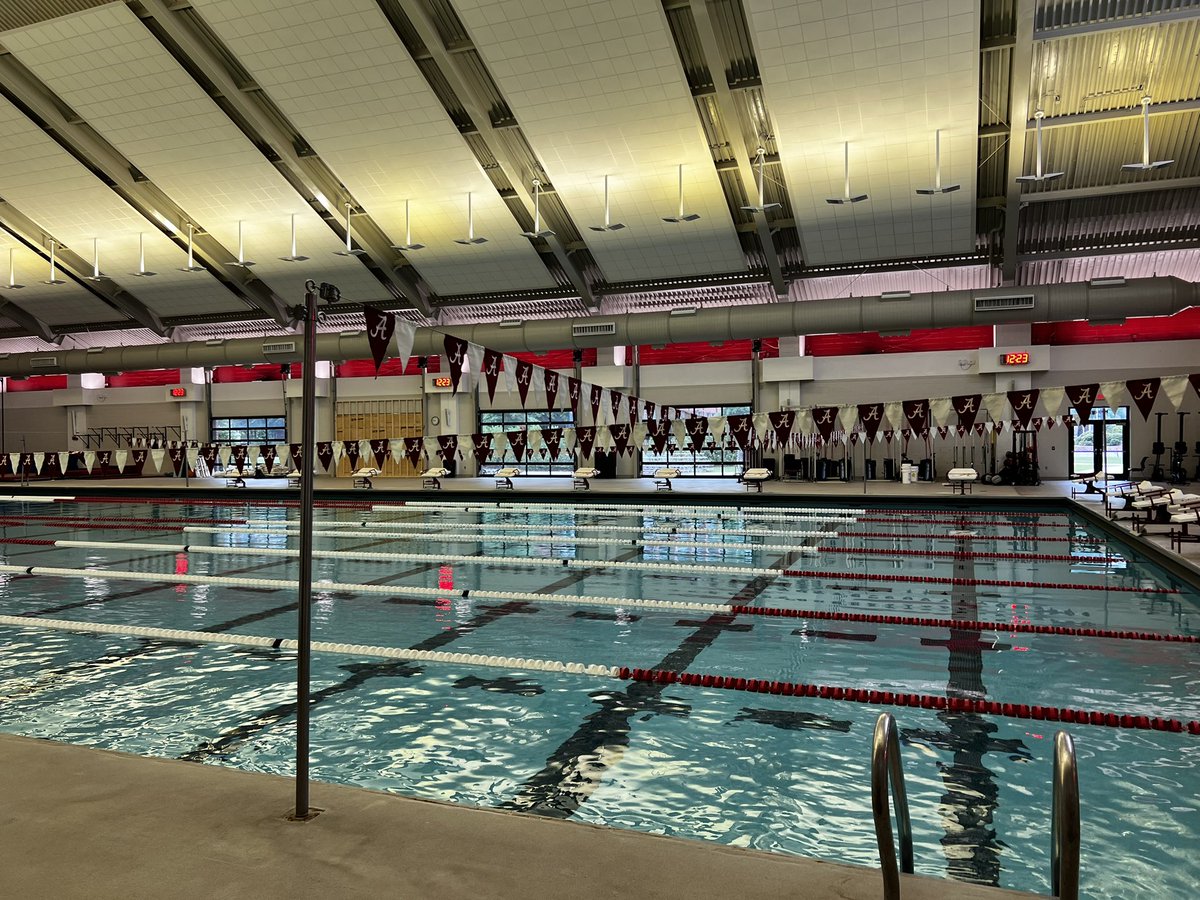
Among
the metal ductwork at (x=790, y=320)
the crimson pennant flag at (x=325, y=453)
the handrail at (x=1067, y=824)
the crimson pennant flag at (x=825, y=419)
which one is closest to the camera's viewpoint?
the handrail at (x=1067, y=824)

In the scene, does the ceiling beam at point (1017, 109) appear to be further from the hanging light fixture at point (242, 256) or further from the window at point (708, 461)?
the hanging light fixture at point (242, 256)

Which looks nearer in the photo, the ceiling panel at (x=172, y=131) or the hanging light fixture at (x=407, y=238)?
the ceiling panel at (x=172, y=131)

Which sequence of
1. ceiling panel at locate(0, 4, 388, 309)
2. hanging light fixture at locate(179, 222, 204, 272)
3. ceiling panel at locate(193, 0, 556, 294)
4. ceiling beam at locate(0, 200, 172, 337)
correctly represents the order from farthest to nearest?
ceiling beam at locate(0, 200, 172, 337), hanging light fixture at locate(179, 222, 204, 272), ceiling panel at locate(0, 4, 388, 309), ceiling panel at locate(193, 0, 556, 294)

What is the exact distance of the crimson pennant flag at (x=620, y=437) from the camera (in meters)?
17.0

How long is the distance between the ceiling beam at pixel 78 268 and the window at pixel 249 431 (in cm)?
399

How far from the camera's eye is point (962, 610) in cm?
648

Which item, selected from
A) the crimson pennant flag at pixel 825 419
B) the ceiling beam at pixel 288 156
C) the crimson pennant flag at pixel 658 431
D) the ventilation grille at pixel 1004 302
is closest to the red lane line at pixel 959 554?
the crimson pennant flag at pixel 825 419

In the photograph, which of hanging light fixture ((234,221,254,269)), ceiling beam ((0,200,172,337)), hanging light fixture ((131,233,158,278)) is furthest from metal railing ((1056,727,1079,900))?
ceiling beam ((0,200,172,337))

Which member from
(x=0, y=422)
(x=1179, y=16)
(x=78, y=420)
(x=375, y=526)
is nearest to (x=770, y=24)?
(x=1179, y=16)

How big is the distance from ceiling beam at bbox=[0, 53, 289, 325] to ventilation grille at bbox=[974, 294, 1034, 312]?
19.0m

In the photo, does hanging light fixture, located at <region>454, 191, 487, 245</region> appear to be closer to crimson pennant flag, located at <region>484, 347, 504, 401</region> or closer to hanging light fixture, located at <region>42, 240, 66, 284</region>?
crimson pennant flag, located at <region>484, 347, 504, 401</region>

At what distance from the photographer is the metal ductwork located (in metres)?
16.5

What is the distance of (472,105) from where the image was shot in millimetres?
15477

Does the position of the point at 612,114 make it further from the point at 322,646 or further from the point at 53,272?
the point at 53,272
